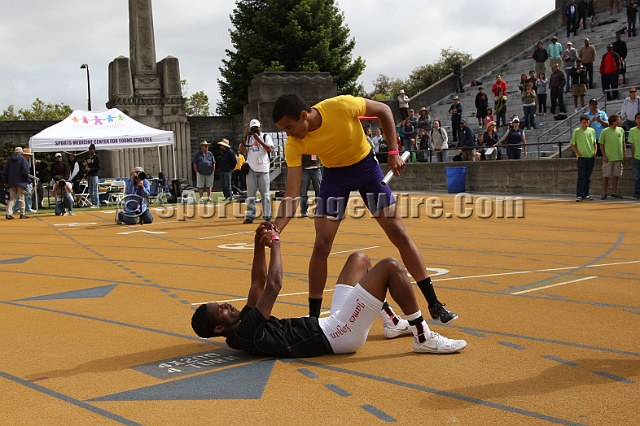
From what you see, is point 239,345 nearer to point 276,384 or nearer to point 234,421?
point 276,384

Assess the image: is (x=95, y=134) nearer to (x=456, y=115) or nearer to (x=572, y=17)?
(x=456, y=115)

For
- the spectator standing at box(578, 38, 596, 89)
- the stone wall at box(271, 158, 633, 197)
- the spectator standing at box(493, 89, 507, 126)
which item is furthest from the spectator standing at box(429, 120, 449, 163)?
the spectator standing at box(578, 38, 596, 89)

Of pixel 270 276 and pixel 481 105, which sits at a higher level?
pixel 481 105

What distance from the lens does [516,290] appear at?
24.8ft

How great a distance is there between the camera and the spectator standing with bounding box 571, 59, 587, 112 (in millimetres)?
25062

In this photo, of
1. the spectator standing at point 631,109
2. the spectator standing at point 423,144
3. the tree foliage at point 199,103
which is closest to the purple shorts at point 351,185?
the spectator standing at point 631,109

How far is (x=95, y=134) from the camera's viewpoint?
25250 millimetres

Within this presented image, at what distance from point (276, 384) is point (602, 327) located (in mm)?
2723

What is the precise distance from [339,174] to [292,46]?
48.1m

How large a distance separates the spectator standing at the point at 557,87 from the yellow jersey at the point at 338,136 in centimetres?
2120

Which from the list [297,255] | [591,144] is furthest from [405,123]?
[297,255]

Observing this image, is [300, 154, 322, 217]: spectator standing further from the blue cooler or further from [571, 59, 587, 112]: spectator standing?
[571, 59, 587, 112]: spectator standing

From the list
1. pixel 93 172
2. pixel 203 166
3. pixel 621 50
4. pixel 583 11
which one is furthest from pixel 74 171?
pixel 583 11

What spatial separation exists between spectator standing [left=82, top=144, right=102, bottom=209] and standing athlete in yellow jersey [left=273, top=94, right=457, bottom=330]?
1927 centimetres
